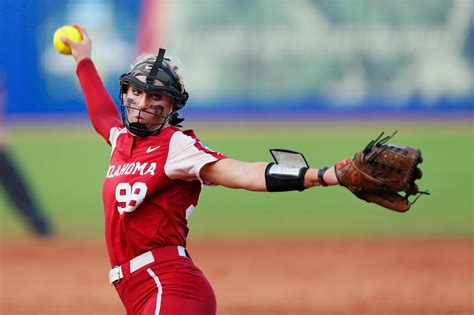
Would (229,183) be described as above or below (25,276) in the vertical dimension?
above

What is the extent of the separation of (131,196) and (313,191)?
986 centimetres

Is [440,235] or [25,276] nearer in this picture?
[25,276]

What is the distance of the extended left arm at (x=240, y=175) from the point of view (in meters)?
3.78

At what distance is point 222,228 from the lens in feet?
45.3

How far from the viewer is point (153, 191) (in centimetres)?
408

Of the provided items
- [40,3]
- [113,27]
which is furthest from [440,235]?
[40,3]

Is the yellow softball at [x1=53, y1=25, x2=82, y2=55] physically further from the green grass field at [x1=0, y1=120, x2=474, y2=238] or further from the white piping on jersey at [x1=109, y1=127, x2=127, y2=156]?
the green grass field at [x1=0, y1=120, x2=474, y2=238]

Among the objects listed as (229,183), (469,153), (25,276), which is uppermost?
(229,183)

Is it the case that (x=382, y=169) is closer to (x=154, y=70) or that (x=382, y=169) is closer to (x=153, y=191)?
(x=153, y=191)

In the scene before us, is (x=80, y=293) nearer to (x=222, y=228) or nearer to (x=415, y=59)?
(x=222, y=228)

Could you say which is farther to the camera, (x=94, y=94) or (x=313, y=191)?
(x=313, y=191)

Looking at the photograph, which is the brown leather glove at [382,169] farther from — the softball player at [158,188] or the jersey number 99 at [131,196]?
the jersey number 99 at [131,196]

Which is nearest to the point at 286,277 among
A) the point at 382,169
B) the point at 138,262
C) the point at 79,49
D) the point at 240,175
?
the point at 79,49

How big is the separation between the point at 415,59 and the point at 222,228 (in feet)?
12.8
